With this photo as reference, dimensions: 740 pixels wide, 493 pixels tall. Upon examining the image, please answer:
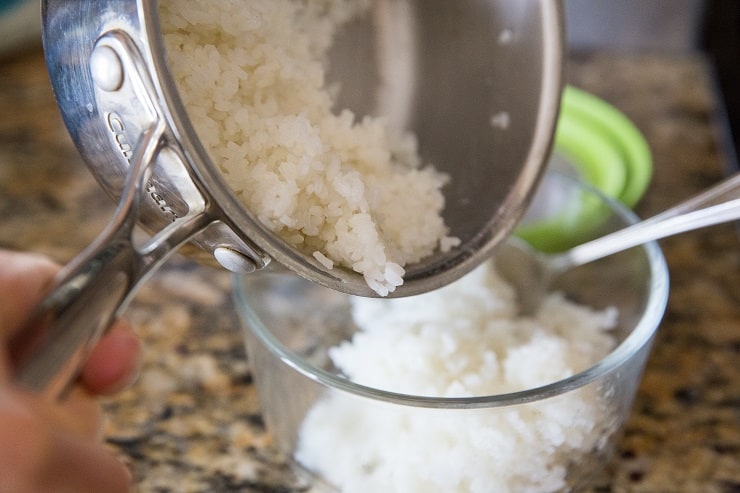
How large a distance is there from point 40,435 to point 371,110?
1.51 feet

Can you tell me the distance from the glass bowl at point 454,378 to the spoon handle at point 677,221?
0.08 feet

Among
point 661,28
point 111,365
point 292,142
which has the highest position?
point 292,142

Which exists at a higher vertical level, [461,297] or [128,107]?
[128,107]

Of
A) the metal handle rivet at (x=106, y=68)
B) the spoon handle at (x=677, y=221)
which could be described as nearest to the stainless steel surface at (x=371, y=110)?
the metal handle rivet at (x=106, y=68)

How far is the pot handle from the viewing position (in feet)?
1.18

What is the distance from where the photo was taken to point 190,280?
2.88 ft

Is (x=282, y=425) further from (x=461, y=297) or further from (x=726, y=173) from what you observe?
(x=726, y=173)

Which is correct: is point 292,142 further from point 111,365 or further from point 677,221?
point 677,221

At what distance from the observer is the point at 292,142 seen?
0.53m

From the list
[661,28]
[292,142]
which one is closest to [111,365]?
[292,142]

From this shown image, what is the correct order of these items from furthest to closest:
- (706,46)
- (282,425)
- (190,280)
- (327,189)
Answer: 1. (706,46)
2. (190,280)
3. (282,425)
4. (327,189)

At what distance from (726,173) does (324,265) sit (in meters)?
0.76

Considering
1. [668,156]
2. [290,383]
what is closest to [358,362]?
[290,383]

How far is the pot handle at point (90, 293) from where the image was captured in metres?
0.36
